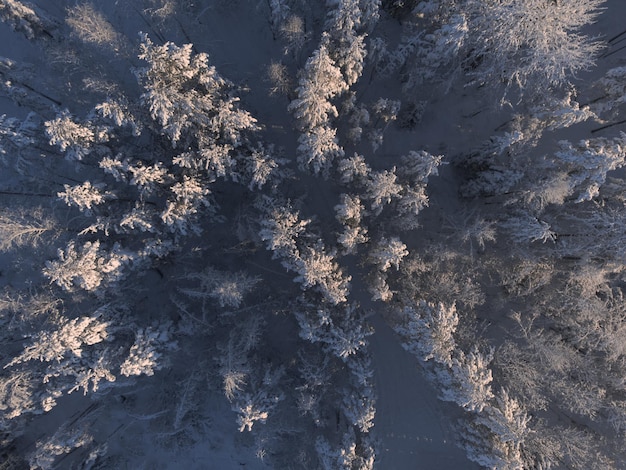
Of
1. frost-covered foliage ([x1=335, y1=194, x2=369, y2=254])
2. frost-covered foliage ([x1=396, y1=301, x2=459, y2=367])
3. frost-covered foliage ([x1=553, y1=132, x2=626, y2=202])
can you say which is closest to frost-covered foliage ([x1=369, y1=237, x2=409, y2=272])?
frost-covered foliage ([x1=335, y1=194, x2=369, y2=254])

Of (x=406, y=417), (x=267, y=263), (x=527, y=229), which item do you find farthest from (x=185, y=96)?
(x=406, y=417)

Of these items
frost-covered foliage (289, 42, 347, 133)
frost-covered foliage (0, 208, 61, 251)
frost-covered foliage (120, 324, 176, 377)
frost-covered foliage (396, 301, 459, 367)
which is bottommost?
frost-covered foliage (396, 301, 459, 367)

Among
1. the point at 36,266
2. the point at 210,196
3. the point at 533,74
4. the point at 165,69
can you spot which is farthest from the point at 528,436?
the point at 36,266

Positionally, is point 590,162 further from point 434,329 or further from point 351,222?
point 351,222

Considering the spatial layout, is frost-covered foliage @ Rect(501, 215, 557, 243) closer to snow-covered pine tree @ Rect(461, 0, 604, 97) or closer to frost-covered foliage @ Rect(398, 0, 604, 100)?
→ frost-covered foliage @ Rect(398, 0, 604, 100)

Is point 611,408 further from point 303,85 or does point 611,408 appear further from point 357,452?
point 303,85

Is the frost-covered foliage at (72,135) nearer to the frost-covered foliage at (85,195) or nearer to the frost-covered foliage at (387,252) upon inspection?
the frost-covered foliage at (85,195)

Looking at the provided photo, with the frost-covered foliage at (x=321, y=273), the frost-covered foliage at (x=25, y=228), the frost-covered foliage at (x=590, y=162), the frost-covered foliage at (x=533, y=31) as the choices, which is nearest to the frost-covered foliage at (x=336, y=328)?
the frost-covered foliage at (x=321, y=273)

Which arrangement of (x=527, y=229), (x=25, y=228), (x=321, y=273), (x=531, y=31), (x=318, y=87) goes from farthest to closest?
(x=25, y=228), (x=527, y=229), (x=321, y=273), (x=531, y=31), (x=318, y=87)

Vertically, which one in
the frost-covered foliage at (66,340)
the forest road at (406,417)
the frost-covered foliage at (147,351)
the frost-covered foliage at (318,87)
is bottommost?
the forest road at (406,417)

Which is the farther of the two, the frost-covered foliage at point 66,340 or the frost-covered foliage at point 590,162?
the frost-covered foliage at point 66,340

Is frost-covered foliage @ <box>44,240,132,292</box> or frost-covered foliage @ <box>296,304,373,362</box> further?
frost-covered foliage @ <box>296,304,373,362</box>
